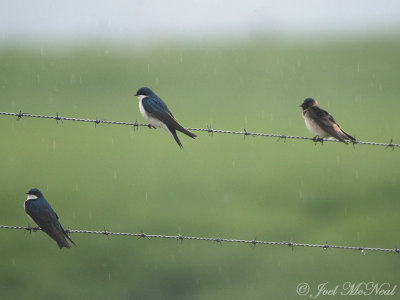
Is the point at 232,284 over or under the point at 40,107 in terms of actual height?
under

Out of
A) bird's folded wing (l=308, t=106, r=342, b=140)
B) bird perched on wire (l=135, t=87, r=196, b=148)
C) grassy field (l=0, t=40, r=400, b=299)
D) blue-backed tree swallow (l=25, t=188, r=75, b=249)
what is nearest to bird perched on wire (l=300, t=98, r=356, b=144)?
bird's folded wing (l=308, t=106, r=342, b=140)

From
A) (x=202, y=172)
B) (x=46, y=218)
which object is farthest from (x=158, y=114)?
(x=202, y=172)

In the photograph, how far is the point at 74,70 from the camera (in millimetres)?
30406

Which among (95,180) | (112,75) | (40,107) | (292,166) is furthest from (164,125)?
(112,75)

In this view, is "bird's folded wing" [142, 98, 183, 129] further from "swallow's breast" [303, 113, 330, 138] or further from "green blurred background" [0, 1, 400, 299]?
"green blurred background" [0, 1, 400, 299]

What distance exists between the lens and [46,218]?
7.75 metres

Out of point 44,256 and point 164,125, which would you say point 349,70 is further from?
point 164,125

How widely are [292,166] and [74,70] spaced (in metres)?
12.4

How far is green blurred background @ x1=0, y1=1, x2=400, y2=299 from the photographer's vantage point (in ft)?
42.2

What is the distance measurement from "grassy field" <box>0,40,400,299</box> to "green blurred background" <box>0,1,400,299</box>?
0.15 ft

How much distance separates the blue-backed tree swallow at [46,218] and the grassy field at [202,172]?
3964 mm

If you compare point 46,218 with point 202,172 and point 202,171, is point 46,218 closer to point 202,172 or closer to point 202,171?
point 202,172

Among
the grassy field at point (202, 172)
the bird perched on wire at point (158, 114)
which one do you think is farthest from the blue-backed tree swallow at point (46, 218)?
the grassy field at point (202, 172)

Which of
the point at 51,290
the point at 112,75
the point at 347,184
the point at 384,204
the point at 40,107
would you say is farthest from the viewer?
the point at 112,75
